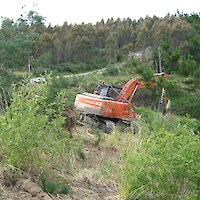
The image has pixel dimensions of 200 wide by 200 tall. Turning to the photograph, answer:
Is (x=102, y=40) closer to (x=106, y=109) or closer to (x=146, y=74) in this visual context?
(x=146, y=74)

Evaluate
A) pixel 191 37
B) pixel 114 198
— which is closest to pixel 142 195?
pixel 114 198

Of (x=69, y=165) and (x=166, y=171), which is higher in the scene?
(x=166, y=171)

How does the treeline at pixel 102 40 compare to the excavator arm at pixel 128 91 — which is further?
the treeline at pixel 102 40

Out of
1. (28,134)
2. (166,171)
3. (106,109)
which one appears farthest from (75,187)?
(106,109)

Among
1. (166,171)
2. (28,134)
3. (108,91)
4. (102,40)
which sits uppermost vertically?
(102,40)

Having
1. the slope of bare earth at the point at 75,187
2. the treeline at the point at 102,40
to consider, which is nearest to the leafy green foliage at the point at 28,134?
the slope of bare earth at the point at 75,187

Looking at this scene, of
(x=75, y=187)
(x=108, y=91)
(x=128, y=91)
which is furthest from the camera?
(x=108, y=91)

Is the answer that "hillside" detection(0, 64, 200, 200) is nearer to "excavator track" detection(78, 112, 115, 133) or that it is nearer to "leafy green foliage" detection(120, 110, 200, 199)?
"leafy green foliage" detection(120, 110, 200, 199)

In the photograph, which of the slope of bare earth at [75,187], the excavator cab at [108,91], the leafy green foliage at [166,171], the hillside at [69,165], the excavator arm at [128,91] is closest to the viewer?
the leafy green foliage at [166,171]

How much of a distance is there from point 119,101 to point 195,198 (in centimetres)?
944

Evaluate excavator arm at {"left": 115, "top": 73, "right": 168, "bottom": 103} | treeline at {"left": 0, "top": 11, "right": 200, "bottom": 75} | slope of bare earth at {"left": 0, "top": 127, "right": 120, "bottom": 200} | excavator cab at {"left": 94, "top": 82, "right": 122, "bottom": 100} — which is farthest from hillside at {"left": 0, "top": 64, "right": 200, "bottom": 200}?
treeline at {"left": 0, "top": 11, "right": 200, "bottom": 75}

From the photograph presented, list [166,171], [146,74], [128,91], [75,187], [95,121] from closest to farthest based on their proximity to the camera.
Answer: [166,171]
[75,187]
[95,121]
[128,91]
[146,74]

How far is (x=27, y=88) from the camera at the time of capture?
15.8 feet

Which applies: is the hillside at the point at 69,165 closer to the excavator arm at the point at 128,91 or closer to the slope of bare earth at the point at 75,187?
the slope of bare earth at the point at 75,187
